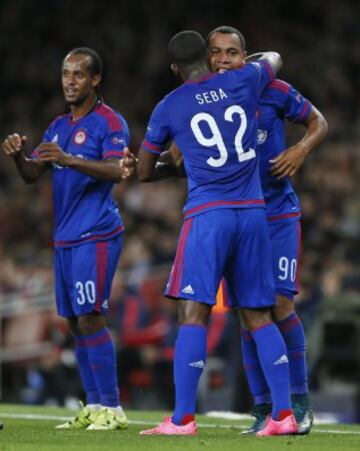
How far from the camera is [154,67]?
22891 mm

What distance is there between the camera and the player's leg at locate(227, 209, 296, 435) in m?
7.99

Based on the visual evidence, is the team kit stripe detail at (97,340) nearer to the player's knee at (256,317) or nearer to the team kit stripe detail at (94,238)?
the team kit stripe detail at (94,238)

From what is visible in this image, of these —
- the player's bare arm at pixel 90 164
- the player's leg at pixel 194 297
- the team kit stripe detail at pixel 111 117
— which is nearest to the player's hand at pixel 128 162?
the player's bare arm at pixel 90 164

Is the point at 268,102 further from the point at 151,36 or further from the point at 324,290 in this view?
the point at 151,36

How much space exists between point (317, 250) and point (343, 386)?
3501 mm

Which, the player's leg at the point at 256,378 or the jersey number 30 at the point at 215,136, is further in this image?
the player's leg at the point at 256,378

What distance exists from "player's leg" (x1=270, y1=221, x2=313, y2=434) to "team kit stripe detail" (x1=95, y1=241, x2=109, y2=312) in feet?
3.61

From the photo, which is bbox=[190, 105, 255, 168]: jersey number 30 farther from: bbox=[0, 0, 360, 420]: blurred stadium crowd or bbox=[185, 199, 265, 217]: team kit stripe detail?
bbox=[0, 0, 360, 420]: blurred stadium crowd

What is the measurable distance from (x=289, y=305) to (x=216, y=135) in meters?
1.22

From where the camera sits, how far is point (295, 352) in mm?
8641

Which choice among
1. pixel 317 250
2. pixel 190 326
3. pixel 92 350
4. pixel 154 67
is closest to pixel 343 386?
pixel 317 250

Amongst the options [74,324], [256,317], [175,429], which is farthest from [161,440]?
[74,324]

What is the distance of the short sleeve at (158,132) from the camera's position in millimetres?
8133

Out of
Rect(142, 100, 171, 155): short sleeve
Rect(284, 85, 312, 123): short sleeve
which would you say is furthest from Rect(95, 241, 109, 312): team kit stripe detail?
Rect(284, 85, 312, 123): short sleeve
